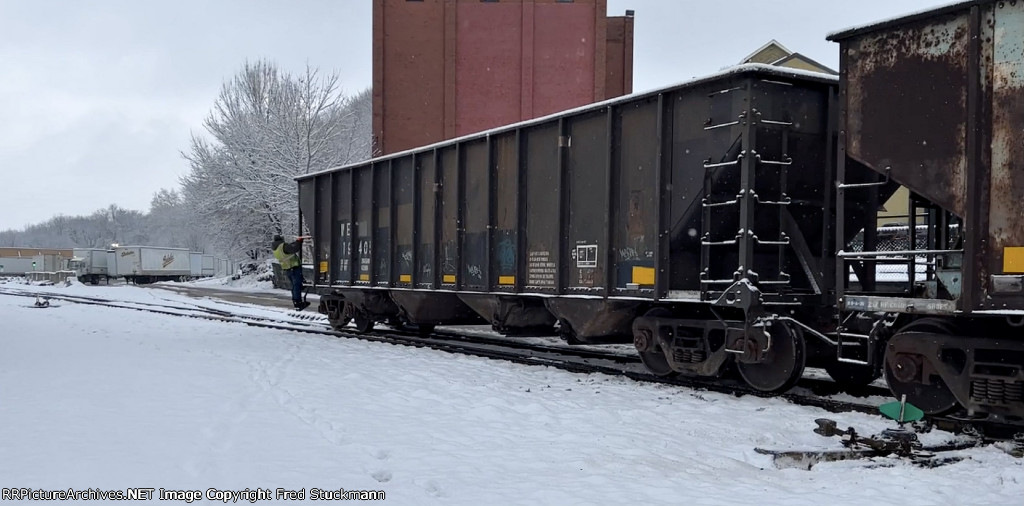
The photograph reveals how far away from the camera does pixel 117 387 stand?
7816 mm

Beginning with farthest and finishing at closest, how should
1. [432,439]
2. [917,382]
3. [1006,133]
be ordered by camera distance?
[917,382], [432,439], [1006,133]

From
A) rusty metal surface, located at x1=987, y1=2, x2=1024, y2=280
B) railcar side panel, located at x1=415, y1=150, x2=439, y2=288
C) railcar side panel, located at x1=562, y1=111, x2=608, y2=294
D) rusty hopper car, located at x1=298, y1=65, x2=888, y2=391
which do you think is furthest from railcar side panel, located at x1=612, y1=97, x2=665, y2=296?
railcar side panel, located at x1=415, y1=150, x2=439, y2=288

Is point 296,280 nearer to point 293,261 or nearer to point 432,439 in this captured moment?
point 293,261

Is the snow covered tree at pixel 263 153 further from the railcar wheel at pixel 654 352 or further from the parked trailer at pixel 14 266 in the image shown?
the parked trailer at pixel 14 266

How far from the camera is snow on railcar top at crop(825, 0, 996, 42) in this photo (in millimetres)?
5941

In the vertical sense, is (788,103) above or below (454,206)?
above

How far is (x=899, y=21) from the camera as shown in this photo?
21.0ft

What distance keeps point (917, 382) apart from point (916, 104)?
90.7 inches

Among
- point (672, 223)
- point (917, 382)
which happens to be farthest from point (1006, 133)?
point (672, 223)

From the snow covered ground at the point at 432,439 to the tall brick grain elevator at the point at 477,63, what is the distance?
94.9 ft

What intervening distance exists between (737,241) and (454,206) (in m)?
5.45

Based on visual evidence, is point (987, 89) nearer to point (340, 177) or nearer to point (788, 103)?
point (788, 103)

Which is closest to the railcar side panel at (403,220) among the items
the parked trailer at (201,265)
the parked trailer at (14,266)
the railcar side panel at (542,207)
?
the railcar side panel at (542,207)

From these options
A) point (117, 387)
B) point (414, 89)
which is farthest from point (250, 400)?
point (414, 89)
